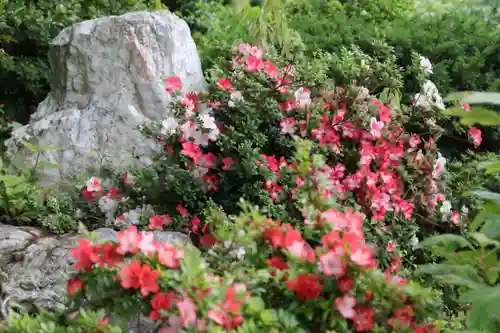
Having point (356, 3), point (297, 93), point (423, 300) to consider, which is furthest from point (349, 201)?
point (356, 3)

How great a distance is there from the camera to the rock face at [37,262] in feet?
9.02

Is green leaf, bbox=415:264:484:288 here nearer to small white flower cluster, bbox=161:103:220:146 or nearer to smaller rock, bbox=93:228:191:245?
smaller rock, bbox=93:228:191:245

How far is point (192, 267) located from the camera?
4.95 ft

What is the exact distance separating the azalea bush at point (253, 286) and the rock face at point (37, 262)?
108cm

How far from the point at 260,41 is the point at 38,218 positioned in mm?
1901

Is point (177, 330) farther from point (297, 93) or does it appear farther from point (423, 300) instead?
point (297, 93)

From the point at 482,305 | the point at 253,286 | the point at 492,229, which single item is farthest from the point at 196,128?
the point at 482,305

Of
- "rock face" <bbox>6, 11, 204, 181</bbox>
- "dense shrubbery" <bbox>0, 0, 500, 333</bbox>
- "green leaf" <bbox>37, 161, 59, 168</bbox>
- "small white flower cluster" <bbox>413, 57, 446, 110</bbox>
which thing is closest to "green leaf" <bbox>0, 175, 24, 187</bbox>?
"dense shrubbery" <bbox>0, 0, 500, 333</bbox>

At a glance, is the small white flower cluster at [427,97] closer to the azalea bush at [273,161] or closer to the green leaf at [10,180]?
the azalea bush at [273,161]

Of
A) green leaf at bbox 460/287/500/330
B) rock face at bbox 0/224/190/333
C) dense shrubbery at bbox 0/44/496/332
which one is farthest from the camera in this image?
dense shrubbery at bbox 0/44/496/332

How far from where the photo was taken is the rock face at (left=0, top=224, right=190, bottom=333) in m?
2.75

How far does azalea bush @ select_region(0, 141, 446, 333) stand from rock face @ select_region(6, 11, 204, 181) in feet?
7.04

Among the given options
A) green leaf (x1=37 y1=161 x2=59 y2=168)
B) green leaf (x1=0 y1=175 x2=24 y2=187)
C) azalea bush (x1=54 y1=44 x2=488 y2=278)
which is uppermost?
azalea bush (x1=54 y1=44 x2=488 y2=278)

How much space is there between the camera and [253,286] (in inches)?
64.6
